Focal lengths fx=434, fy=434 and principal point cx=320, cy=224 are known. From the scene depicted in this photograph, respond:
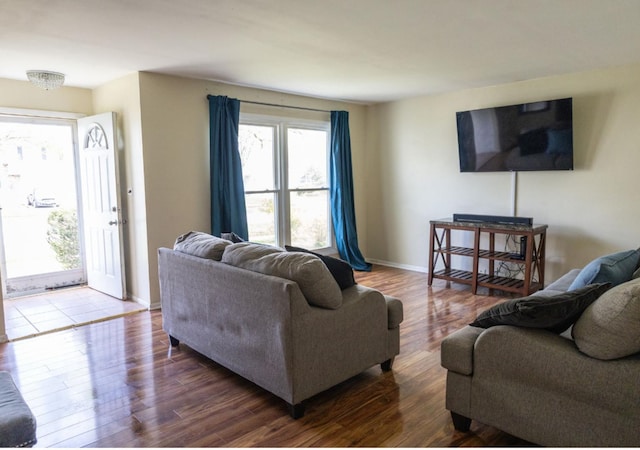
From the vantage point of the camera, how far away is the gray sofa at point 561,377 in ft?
5.65

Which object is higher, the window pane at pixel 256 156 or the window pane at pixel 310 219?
the window pane at pixel 256 156

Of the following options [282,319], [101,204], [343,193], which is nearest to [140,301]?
[101,204]

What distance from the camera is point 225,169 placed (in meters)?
4.70

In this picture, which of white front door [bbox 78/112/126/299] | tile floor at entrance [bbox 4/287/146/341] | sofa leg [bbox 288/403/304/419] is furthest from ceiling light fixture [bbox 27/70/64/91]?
sofa leg [bbox 288/403/304/419]

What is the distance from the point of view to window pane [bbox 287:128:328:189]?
571 cm

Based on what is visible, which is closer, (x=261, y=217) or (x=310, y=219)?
(x=261, y=217)

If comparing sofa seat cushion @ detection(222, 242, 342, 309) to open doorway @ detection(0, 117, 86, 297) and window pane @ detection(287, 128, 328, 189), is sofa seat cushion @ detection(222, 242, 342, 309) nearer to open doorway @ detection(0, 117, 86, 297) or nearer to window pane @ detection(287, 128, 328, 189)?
window pane @ detection(287, 128, 328, 189)

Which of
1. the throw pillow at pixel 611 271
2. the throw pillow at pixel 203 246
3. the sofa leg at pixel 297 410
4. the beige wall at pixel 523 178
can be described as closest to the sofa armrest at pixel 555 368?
the throw pillow at pixel 611 271

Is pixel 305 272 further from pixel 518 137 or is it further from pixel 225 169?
pixel 518 137

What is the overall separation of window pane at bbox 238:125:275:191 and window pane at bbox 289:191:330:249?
19.3 inches

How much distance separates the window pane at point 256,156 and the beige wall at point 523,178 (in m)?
1.71

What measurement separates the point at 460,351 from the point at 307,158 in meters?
4.17

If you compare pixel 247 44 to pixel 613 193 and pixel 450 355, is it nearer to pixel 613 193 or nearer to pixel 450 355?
pixel 450 355

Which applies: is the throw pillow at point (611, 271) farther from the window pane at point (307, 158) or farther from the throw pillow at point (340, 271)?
the window pane at point (307, 158)
